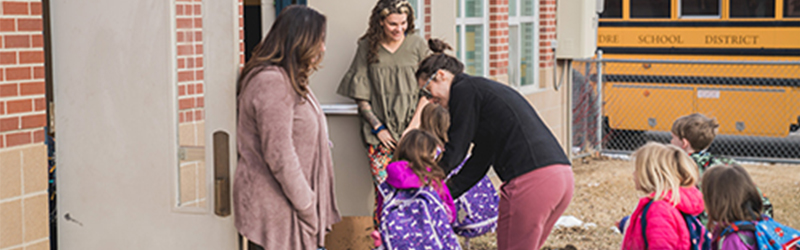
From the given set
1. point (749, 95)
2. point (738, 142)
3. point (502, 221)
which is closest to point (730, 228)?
point (502, 221)

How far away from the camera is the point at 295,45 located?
140 inches

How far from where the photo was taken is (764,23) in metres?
10.5

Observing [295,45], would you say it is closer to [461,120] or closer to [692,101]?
[461,120]

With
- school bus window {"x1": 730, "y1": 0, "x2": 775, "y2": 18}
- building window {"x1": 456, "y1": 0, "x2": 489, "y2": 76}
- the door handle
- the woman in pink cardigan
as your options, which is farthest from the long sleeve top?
school bus window {"x1": 730, "y1": 0, "x2": 775, "y2": 18}

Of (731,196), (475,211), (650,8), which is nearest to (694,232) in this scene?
(731,196)

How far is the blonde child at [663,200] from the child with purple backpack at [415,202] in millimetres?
953

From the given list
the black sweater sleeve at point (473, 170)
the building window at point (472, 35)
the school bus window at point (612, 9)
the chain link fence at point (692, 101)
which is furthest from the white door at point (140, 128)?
the school bus window at point (612, 9)

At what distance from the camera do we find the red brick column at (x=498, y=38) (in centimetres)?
855

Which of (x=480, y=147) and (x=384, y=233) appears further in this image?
(x=384, y=233)

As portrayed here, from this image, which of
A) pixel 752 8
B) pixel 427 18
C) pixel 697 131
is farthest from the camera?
pixel 752 8

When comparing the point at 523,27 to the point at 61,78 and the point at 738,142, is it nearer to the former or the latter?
the point at 738,142

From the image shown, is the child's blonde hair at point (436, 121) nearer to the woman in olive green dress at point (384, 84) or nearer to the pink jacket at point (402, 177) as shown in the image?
the woman in olive green dress at point (384, 84)

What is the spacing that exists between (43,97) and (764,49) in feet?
29.1

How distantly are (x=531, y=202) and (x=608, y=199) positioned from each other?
462 centimetres
